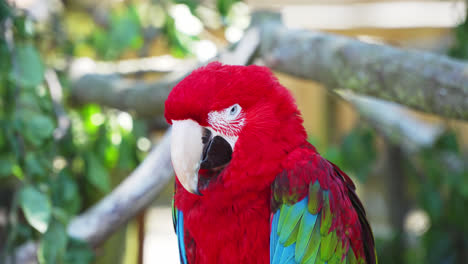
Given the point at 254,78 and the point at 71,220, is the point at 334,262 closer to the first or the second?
the point at 254,78

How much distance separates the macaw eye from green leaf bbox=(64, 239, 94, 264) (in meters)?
0.74

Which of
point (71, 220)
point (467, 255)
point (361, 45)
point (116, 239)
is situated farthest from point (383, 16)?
point (71, 220)

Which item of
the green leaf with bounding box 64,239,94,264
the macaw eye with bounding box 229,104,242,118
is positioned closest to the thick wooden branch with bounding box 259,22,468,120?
the macaw eye with bounding box 229,104,242,118

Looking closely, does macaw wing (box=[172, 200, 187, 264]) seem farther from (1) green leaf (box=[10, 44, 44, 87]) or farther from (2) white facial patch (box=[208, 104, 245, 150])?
(1) green leaf (box=[10, 44, 44, 87])

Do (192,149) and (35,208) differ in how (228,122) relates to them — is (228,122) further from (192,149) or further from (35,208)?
(35,208)

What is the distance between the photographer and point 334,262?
3.38 feet

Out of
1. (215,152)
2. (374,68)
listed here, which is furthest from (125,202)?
(374,68)

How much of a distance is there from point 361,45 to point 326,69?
5.4 inches

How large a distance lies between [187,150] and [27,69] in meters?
0.70

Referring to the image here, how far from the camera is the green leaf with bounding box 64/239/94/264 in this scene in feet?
4.57

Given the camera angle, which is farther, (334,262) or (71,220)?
(71,220)

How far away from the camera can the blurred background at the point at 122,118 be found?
1.39 meters

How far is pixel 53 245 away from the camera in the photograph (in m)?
1.27

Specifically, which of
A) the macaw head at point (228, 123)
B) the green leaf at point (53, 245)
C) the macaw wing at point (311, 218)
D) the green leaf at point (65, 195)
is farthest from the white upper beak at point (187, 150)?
the green leaf at point (65, 195)
